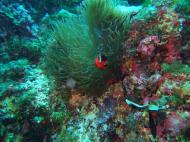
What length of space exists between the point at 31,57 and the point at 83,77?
1965 millimetres

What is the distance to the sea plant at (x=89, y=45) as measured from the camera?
3.98 m

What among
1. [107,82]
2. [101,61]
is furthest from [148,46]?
[107,82]

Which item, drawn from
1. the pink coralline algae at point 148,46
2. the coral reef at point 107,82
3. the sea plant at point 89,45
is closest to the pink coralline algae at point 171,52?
the coral reef at point 107,82

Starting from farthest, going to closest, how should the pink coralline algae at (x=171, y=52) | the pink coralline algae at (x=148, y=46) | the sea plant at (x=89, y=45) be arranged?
the sea plant at (x=89, y=45) < the pink coralline algae at (x=148, y=46) < the pink coralline algae at (x=171, y=52)

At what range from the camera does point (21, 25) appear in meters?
6.58

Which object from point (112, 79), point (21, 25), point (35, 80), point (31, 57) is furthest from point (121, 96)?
point (21, 25)

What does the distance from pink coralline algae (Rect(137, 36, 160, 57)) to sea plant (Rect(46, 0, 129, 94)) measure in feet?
1.23

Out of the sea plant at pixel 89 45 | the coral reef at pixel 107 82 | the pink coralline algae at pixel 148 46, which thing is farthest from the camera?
the sea plant at pixel 89 45

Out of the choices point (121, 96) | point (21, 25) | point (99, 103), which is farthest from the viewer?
point (21, 25)

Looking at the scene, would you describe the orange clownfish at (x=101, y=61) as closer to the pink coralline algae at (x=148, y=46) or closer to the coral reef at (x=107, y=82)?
the coral reef at (x=107, y=82)

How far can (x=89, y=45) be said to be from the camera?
413cm

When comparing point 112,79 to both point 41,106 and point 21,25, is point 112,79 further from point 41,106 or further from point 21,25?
point 21,25

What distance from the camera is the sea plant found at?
3984 millimetres

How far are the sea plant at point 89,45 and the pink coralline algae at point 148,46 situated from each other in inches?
14.7
